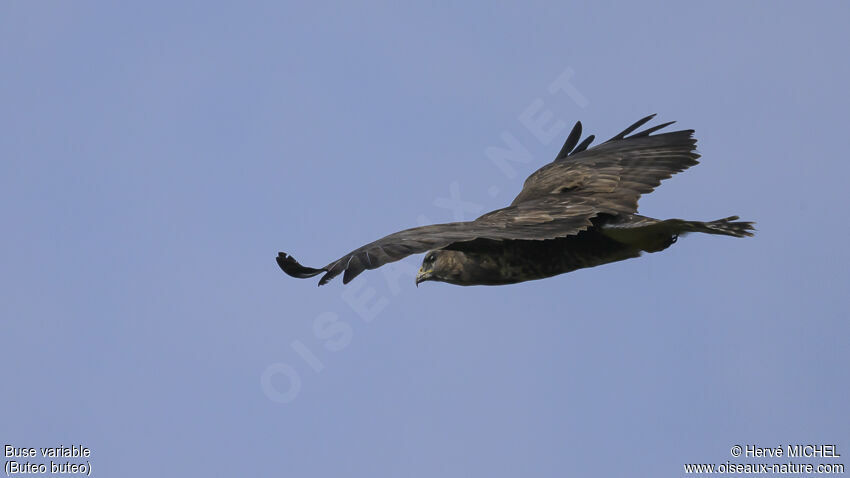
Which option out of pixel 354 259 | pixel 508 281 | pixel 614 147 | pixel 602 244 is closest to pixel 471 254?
pixel 508 281

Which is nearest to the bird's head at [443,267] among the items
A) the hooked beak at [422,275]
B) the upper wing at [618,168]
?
the hooked beak at [422,275]

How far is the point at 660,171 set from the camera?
1416 centimetres

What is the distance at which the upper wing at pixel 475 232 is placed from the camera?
34.8ft

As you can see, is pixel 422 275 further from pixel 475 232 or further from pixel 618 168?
pixel 618 168

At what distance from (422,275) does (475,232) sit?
173cm

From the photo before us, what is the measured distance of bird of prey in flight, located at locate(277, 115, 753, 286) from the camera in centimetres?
1095

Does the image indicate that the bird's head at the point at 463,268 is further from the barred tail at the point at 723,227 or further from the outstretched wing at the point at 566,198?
the barred tail at the point at 723,227

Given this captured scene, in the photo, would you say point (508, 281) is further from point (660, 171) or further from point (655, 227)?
point (660, 171)

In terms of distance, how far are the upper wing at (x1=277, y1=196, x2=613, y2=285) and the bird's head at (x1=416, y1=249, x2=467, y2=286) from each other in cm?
35

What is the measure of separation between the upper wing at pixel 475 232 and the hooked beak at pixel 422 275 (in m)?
0.71

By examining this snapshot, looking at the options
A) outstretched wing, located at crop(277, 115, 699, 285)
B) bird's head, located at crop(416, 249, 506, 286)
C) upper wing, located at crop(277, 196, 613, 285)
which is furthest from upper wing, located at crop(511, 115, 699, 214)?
bird's head, located at crop(416, 249, 506, 286)

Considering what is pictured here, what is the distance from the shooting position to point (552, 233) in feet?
38.1

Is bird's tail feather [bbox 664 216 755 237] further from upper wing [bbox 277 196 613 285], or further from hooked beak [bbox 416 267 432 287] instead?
hooked beak [bbox 416 267 432 287]

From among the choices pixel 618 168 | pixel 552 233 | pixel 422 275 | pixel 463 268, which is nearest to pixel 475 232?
pixel 552 233
